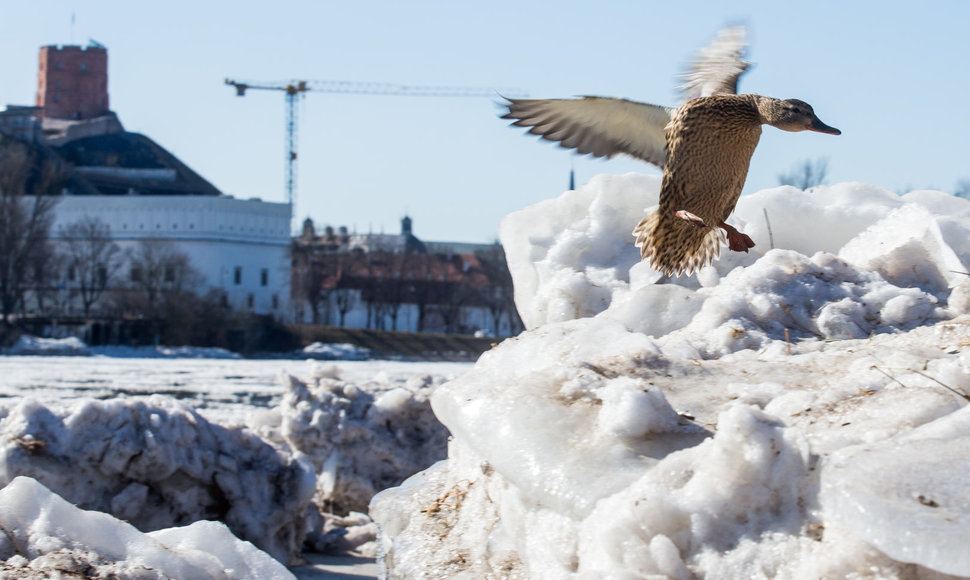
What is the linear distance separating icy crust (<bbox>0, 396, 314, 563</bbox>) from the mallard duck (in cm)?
173

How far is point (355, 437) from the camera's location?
6.12 m

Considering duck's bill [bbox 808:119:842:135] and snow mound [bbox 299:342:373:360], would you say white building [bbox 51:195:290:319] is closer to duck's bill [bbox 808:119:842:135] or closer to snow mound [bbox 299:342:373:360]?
snow mound [bbox 299:342:373:360]

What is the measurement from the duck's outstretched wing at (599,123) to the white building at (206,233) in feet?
236

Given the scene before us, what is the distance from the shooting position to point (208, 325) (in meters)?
56.8

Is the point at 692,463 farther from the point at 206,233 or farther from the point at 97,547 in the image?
the point at 206,233

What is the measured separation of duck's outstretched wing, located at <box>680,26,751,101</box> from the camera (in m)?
4.76

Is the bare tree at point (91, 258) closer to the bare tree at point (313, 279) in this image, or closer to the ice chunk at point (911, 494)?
the bare tree at point (313, 279)

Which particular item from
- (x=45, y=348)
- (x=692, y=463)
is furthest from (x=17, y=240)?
(x=692, y=463)

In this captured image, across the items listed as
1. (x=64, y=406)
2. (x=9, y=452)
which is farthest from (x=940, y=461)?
(x=64, y=406)

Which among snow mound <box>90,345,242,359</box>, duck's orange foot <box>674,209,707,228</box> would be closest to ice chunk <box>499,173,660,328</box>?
duck's orange foot <box>674,209,707,228</box>

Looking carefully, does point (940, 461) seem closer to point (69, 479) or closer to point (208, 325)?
point (69, 479)

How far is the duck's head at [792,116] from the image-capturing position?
4.22 meters

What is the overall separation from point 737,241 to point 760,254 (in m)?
0.20

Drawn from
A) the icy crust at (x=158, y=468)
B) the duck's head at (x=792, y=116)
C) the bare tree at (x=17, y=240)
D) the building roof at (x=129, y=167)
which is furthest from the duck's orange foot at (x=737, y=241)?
the building roof at (x=129, y=167)
